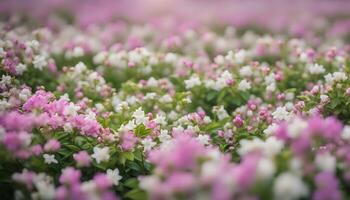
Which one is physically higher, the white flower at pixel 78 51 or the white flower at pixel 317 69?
the white flower at pixel 78 51

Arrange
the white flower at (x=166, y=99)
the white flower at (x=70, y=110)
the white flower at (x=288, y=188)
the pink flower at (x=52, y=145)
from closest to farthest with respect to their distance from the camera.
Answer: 1. the white flower at (x=288, y=188)
2. the pink flower at (x=52, y=145)
3. the white flower at (x=70, y=110)
4. the white flower at (x=166, y=99)

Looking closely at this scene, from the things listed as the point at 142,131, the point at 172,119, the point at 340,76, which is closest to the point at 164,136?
the point at 142,131

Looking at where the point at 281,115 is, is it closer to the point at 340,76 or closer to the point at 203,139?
the point at 340,76

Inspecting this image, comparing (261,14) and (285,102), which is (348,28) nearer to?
(261,14)

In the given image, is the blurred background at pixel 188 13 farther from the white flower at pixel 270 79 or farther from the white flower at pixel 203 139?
the white flower at pixel 203 139

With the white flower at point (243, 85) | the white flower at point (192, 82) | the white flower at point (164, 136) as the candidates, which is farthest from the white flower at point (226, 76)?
the white flower at point (164, 136)

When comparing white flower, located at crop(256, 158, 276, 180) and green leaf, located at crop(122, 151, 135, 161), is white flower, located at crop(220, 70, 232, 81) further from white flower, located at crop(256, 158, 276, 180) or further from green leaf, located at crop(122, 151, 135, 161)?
white flower, located at crop(256, 158, 276, 180)

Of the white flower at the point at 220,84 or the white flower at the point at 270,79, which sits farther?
the white flower at the point at 270,79

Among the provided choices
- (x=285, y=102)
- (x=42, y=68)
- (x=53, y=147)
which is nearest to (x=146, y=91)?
(x=42, y=68)
